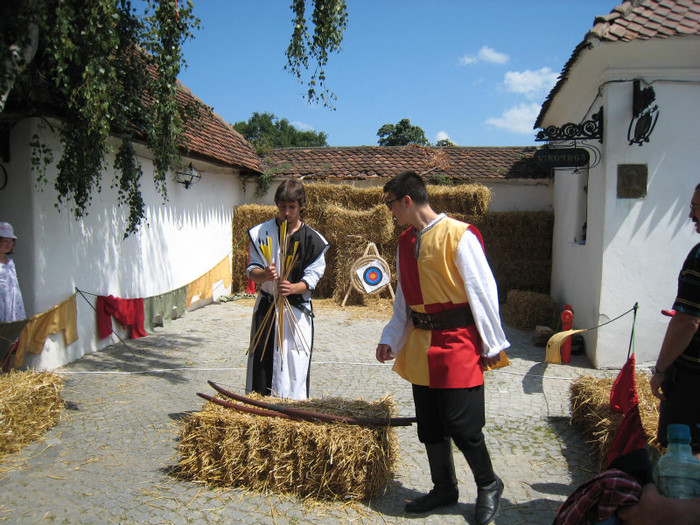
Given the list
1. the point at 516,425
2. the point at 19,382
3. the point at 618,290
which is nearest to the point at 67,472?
the point at 19,382

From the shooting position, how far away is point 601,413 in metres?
3.61

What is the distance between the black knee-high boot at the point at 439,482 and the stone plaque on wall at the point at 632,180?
415cm

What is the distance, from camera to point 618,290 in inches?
230

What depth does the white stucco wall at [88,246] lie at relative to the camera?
5484mm

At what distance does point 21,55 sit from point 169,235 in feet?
18.1

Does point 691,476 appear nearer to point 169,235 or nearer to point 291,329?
point 291,329

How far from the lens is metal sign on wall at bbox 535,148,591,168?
6.09 meters

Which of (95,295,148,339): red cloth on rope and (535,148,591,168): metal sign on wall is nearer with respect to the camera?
(535,148,591,168): metal sign on wall

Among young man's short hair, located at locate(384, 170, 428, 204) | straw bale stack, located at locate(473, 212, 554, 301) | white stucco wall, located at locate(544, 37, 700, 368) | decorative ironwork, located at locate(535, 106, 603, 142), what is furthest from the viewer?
straw bale stack, located at locate(473, 212, 554, 301)

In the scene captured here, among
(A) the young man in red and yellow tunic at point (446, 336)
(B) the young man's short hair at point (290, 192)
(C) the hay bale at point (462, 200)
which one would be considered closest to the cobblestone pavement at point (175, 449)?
(A) the young man in red and yellow tunic at point (446, 336)

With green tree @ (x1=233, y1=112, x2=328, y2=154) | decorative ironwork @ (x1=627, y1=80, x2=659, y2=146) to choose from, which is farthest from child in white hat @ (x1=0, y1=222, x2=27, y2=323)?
green tree @ (x1=233, y1=112, x2=328, y2=154)

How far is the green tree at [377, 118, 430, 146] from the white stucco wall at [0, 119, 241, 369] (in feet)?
109

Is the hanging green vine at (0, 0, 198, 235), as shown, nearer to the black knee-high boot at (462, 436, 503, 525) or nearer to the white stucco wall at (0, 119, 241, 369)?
the white stucco wall at (0, 119, 241, 369)

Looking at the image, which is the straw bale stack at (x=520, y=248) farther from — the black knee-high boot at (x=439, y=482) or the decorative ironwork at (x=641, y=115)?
the black knee-high boot at (x=439, y=482)
